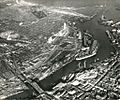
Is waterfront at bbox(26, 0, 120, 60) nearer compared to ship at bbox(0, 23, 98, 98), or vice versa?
ship at bbox(0, 23, 98, 98)

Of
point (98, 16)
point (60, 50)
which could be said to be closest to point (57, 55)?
point (60, 50)

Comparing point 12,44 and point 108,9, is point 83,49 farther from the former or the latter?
point 108,9

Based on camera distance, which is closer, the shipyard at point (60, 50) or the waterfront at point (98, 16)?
the shipyard at point (60, 50)

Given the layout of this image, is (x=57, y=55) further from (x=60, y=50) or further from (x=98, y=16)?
(x=98, y=16)

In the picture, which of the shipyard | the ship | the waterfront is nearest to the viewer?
the shipyard

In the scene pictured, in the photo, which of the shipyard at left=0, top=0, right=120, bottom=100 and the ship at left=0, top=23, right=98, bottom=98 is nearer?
the shipyard at left=0, top=0, right=120, bottom=100

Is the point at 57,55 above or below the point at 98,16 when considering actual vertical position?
below

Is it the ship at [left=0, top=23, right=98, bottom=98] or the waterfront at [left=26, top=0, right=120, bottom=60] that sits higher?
the waterfront at [left=26, top=0, right=120, bottom=60]

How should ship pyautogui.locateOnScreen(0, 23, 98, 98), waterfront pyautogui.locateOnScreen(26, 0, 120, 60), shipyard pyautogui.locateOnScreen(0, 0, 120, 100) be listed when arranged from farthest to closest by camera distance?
waterfront pyautogui.locateOnScreen(26, 0, 120, 60) < ship pyautogui.locateOnScreen(0, 23, 98, 98) < shipyard pyautogui.locateOnScreen(0, 0, 120, 100)
